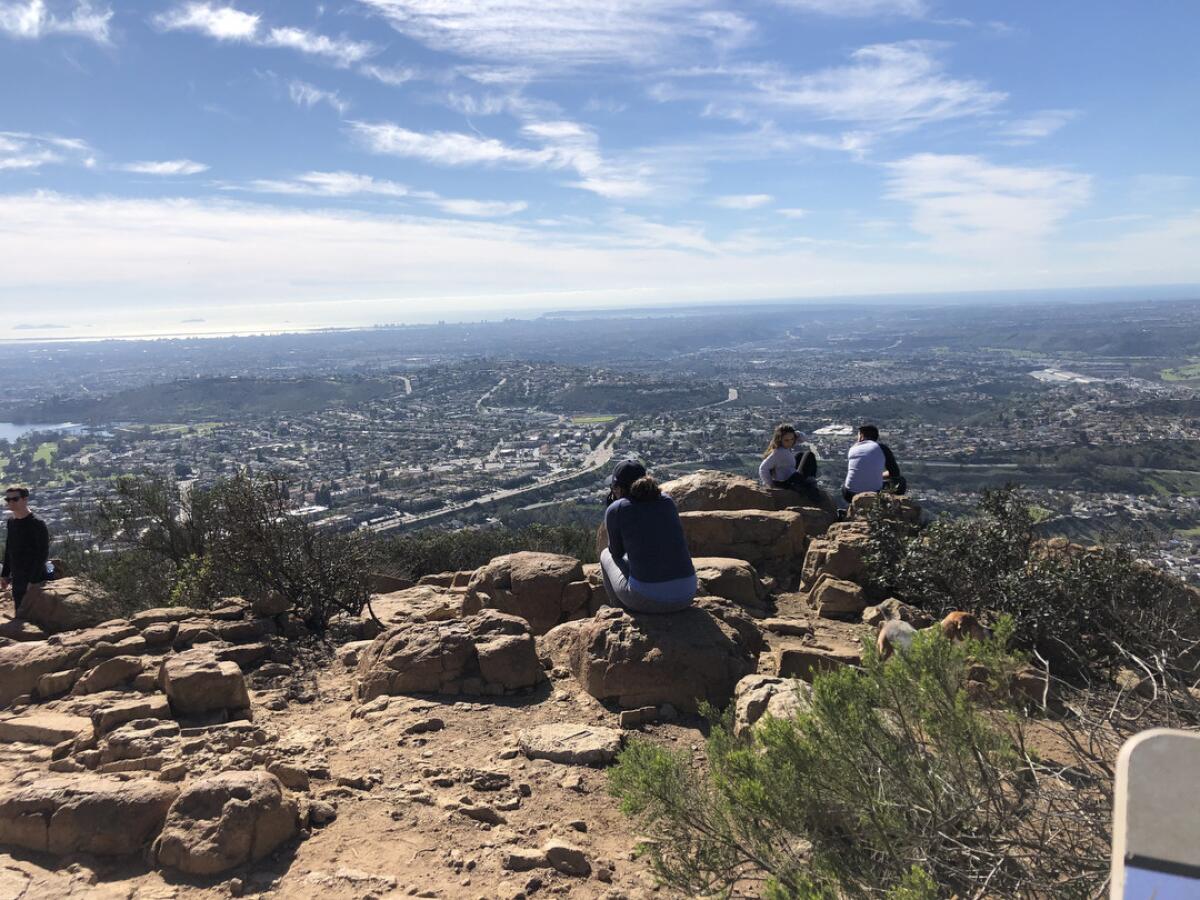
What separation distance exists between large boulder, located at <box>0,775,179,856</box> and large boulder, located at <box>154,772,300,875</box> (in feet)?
0.57

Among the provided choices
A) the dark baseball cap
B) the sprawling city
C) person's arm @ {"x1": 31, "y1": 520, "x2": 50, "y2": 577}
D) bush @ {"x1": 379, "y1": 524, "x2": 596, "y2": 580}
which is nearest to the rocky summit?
person's arm @ {"x1": 31, "y1": 520, "x2": 50, "y2": 577}

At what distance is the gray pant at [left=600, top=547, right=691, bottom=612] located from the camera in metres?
5.97

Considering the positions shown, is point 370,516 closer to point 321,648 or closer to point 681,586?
point 321,648

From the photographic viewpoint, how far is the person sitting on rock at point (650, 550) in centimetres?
594

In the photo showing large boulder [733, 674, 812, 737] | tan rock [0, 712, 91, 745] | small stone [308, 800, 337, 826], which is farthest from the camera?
tan rock [0, 712, 91, 745]

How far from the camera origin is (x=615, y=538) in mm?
6227

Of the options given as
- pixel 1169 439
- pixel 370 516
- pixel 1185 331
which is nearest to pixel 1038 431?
pixel 1169 439

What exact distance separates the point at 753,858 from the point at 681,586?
299 cm

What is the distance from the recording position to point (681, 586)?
19.6 ft

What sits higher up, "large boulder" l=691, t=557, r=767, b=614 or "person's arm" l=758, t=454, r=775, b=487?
"person's arm" l=758, t=454, r=775, b=487

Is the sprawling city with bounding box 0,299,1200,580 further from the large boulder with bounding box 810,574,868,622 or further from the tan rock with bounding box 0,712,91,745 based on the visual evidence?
the tan rock with bounding box 0,712,91,745

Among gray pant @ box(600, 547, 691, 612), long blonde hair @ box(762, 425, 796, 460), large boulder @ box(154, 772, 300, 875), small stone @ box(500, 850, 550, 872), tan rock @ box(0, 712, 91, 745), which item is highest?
long blonde hair @ box(762, 425, 796, 460)

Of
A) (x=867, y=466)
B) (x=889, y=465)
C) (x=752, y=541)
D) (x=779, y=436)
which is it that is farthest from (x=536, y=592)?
(x=889, y=465)

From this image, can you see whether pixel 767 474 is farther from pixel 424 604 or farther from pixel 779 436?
pixel 424 604
